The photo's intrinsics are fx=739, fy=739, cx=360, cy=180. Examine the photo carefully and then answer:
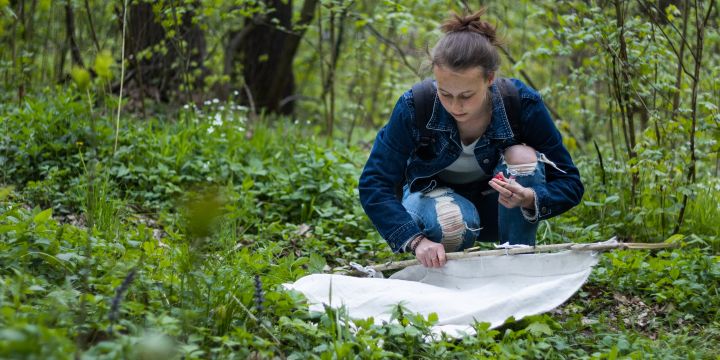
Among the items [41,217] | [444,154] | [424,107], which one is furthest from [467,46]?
[41,217]

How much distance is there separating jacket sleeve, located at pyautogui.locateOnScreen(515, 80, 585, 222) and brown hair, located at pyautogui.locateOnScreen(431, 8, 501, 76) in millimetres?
287

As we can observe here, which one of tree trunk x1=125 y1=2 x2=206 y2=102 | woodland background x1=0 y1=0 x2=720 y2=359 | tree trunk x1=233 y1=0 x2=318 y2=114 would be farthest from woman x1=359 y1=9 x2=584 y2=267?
tree trunk x1=233 y1=0 x2=318 y2=114

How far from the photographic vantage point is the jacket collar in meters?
3.13

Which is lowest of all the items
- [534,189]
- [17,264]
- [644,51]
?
[17,264]

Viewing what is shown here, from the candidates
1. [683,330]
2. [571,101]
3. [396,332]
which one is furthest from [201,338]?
[571,101]

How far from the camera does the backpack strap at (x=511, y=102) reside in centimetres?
314

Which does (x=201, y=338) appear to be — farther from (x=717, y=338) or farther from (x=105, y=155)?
(x=105, y=155)

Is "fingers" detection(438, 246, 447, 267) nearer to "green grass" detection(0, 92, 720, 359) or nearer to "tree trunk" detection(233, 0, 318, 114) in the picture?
"green grass" detection(0, 92, 720, 359)

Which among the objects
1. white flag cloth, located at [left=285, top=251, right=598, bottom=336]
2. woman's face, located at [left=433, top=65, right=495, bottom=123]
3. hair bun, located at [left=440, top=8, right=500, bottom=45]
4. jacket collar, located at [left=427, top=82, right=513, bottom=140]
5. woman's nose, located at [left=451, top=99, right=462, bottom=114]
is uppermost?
hair bun, located at [left=440, top=8, right=500, bottom=45]

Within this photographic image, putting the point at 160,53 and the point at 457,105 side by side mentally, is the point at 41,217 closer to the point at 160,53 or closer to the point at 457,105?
the point at 457,105

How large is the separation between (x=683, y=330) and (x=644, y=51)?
5.40ft

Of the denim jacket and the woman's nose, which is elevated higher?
the woman's nose

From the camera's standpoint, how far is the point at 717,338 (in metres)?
2.77

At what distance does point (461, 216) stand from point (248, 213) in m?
1.44
